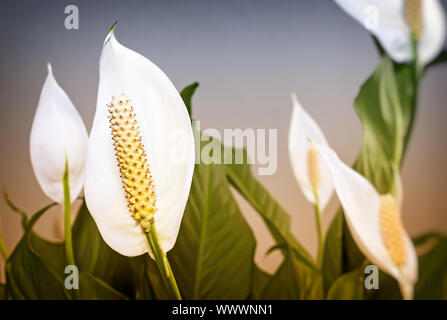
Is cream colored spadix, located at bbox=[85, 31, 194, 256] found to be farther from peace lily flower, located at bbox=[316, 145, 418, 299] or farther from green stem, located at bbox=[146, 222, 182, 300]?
peace lily flower, located at bbox=[316, 145, 418, 299]

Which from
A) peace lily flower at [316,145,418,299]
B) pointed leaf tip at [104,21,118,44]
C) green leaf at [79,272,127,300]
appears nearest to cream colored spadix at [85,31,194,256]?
pointed leaf tip at [104,21,118,44]

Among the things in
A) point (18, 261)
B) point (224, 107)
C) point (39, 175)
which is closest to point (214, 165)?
point (224, 107)

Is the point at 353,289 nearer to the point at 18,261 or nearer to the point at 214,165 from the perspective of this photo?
the point at 214,165

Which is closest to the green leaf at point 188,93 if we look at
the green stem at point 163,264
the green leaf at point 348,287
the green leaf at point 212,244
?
the green leaf at point 212,244

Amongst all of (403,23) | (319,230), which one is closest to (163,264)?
(319,230)

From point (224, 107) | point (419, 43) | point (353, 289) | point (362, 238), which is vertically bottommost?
point (353, 289)

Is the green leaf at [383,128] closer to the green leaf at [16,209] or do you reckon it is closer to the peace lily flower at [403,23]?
the peace lily flower at [403,23]
